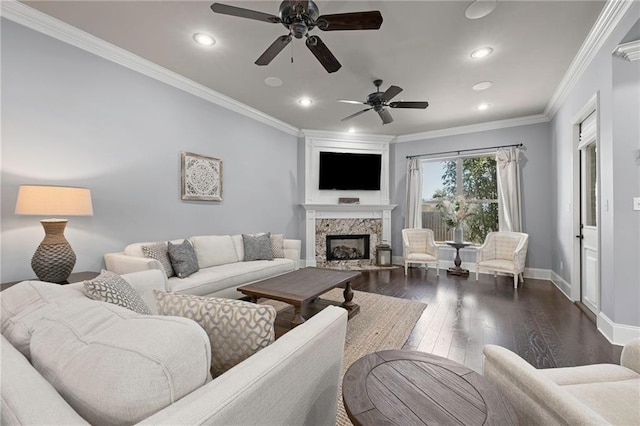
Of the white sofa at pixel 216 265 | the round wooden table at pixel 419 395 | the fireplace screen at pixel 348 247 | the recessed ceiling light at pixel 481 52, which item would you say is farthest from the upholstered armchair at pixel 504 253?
the round wooden table at pixel 419 395

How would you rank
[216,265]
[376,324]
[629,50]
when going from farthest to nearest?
1. [216,265]
2. [376,324]
3. [629,50]

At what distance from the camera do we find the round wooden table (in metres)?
0.81

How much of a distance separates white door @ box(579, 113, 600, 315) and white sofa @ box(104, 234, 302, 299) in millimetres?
3613

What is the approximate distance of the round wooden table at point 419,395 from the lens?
2.64 ft

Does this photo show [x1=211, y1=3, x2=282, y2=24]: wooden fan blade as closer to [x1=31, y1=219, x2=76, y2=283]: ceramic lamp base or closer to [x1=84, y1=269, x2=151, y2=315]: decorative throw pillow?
[x1=84, y1=269, x2=151, y2=315]: decorative throw pillow

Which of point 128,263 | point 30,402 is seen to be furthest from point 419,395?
point 128,263

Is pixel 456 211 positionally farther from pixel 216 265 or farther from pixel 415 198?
pixel 216 265

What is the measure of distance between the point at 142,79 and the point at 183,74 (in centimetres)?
48

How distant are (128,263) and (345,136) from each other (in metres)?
4.62

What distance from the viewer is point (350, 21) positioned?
6.72 feet

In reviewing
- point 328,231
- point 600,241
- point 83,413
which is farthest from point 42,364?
point 328,231

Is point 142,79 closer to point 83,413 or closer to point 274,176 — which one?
point 274,176

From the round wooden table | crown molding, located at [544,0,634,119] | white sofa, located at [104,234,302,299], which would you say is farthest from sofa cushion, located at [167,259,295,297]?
crown molding, located at [544,0,634,119]

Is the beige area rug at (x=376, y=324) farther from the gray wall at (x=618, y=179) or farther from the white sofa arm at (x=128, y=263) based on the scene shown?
the gray wall at (x=618, y=179)
